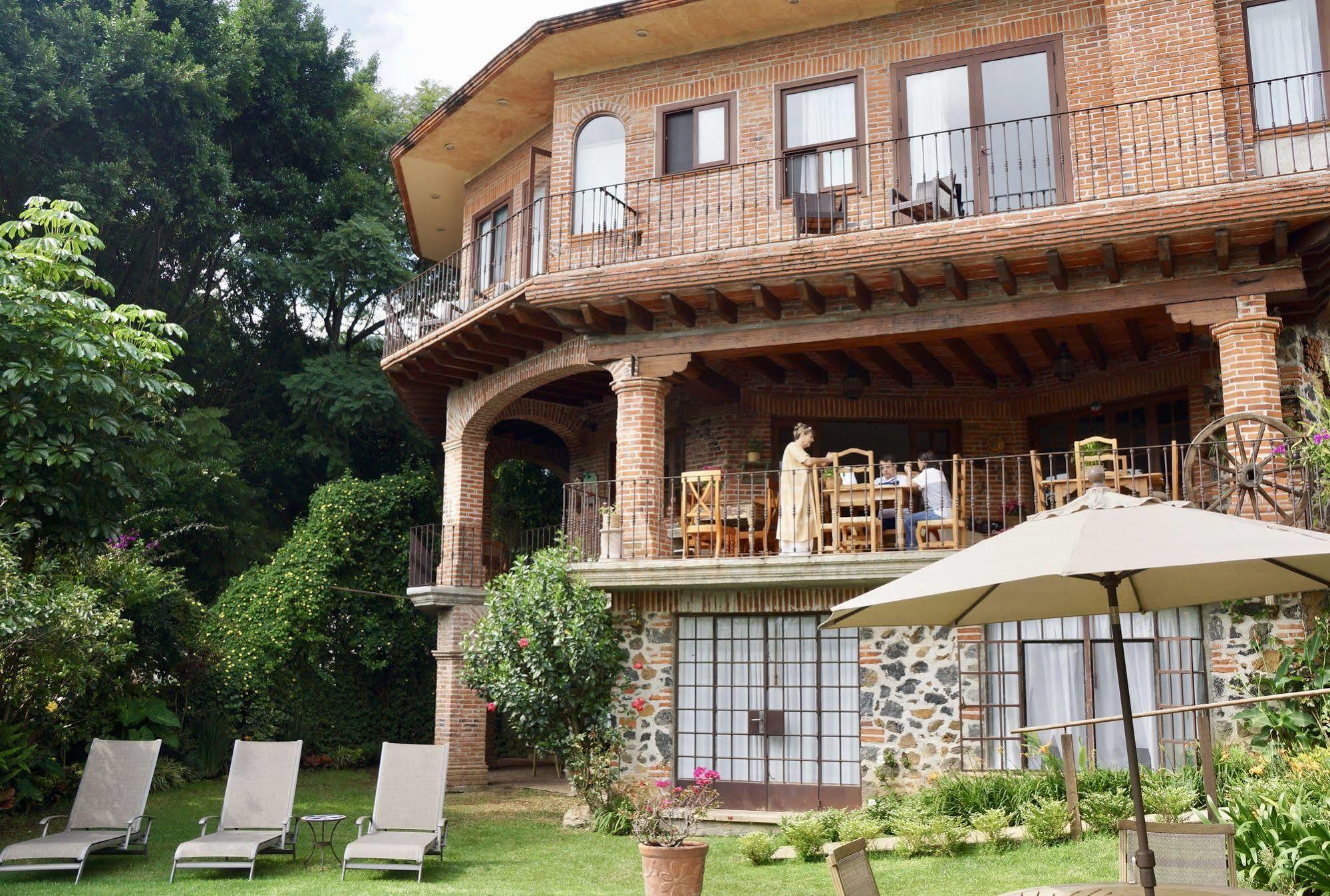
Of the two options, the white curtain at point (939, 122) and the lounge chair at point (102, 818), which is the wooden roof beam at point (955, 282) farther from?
the lounge chair at point (102, 818)

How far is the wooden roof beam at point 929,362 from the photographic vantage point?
14500 mm

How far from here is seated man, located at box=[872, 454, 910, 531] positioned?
41.9 feet

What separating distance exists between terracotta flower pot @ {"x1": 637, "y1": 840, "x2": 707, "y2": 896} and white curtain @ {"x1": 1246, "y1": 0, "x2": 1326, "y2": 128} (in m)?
9.72

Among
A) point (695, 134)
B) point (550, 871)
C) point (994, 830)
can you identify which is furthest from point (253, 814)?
point (695, 134)

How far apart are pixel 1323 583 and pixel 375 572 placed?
17254 millimetres

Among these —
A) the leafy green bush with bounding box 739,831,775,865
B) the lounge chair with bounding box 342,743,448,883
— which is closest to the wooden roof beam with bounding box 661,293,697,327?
the lounge chair with bounding box 342,743,448,883

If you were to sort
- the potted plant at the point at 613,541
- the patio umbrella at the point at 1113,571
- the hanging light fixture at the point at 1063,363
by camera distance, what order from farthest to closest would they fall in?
the hanging light fixture at the point at 1063,363 < the potted plant at the point at 613,541 < the patio umbrella at the point at 1113,571

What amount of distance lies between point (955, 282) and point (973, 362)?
2.98m

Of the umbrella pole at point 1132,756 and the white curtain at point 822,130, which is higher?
the white curtain at point 822,130

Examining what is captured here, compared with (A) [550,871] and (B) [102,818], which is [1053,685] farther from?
(B) [102,818]

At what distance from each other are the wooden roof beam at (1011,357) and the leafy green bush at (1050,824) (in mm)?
6037

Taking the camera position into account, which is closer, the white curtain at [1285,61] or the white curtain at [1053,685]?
the white curtain at [1053,685]

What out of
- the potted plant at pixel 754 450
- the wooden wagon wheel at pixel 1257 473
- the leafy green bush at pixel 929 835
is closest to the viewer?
the leafy green bush at pixel 929 835

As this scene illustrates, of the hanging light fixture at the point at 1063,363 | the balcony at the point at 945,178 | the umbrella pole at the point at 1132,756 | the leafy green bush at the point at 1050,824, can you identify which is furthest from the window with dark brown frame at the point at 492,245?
the umbrella pole at the point at 1132,756
